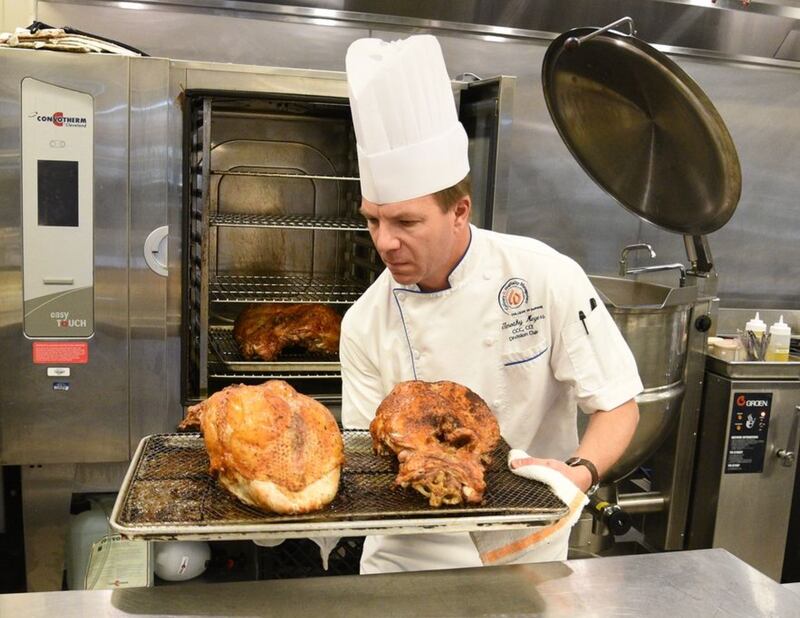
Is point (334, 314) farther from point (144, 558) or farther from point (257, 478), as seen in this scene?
point (257, 478)

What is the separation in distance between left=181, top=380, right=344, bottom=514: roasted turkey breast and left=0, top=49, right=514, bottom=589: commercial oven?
→ 1386 mm

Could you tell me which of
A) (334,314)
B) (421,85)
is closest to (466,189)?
(421,85)

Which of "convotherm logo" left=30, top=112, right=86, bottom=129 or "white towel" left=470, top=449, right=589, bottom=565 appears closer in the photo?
"white towel" left=470, top=449, right=589, bottom=565

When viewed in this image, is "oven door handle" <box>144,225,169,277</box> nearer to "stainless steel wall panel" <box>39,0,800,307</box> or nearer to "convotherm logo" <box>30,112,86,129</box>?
"convotherm logo" <box>30,112,86,129</box>

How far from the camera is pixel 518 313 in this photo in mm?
1868

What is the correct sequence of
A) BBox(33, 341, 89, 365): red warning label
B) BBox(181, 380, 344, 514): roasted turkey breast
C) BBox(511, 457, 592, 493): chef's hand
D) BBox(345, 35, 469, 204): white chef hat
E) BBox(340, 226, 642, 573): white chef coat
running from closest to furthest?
BBox(181, 380, 344, 514): roasted turkey breast < BBox(511, 457, 592, 493): chef's hand < BBox(345, 35, 469, 204): white chef hat < BBox(340, 226, 642, 573): white chef coat < BBox(33, 341, 89, 365): red warning label

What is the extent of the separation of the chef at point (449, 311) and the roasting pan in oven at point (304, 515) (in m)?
0.49

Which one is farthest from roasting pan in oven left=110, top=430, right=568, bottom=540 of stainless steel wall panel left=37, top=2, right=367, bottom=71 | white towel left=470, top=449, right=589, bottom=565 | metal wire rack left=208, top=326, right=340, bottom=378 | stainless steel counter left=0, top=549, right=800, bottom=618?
stainless steel wall panel left=37, top=2, right=367, bottom=71

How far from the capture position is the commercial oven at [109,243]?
2586 millimetres

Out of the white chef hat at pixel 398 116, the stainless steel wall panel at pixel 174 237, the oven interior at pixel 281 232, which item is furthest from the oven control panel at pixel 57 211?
the white chef hat at pixel 398 116

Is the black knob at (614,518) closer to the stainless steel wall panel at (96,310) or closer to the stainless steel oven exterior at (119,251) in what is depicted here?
the stainless steel oven exterior at (119,251)

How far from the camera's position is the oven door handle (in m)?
2.68

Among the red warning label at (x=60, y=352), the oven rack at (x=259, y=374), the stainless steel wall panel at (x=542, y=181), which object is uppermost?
the stainless steel wall panel at (x=542, y=181)

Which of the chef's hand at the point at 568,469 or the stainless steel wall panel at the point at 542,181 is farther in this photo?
the stainless steel wall panel at the point at 542,181
